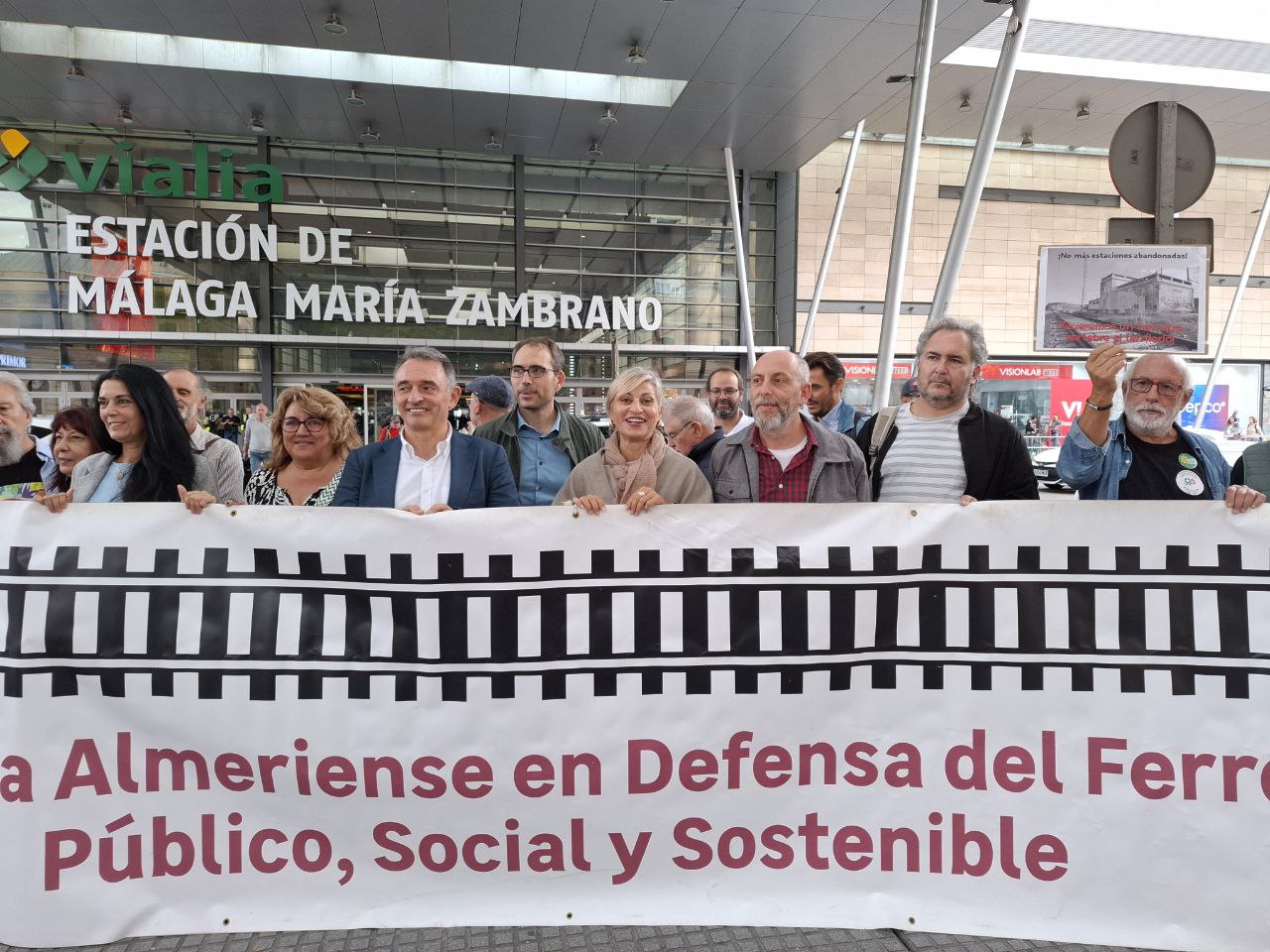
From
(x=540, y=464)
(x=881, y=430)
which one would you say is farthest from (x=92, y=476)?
(x=881, y=430)

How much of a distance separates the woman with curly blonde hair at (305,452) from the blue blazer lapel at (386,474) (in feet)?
1.04

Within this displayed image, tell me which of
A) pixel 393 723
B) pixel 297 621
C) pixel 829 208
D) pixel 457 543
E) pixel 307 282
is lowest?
pixel 393 723

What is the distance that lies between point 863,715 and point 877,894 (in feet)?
1.81

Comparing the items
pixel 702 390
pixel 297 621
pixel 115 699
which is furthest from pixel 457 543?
pixel 702 390

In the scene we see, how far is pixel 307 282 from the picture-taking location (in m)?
19.1

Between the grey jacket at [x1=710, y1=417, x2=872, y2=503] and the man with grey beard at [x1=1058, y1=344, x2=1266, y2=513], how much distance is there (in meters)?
0.80

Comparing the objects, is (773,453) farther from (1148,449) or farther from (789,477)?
(1148,449)

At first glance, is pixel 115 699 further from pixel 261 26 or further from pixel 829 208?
pixel 829 208

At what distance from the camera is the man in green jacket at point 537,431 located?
13.5 feet

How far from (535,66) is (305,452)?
13.4 metres

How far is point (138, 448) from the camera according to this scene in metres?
3.22

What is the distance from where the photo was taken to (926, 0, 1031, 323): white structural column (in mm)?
9422

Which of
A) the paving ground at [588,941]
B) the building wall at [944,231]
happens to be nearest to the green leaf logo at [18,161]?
the building wall at [944,231]

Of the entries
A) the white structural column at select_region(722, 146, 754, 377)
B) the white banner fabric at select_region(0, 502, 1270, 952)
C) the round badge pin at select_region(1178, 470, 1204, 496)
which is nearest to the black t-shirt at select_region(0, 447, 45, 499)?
the white banner fabric at select_region(0, 502, 1270, 952)
